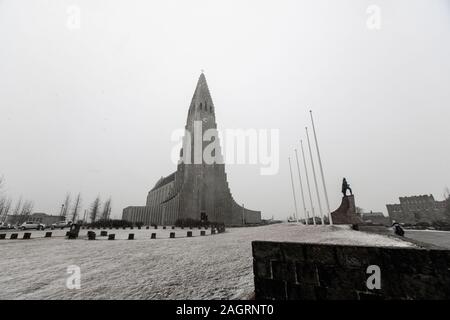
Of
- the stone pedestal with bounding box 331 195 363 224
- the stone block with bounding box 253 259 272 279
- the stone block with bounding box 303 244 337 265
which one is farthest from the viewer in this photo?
the stone pedestal with bounding box 331 195 363 224

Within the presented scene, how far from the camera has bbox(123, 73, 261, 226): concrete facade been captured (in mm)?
52094

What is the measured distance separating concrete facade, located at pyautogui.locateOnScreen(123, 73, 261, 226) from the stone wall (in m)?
44.0

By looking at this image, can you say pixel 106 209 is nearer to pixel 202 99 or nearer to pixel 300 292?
pixel 202 99

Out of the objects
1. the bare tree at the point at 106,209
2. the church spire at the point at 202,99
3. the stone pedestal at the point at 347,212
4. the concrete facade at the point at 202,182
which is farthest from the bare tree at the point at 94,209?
the stone pedestal at the point at 347,212

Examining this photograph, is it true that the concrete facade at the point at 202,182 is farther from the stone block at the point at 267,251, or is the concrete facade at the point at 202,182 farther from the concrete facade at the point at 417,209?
the concrete facade at the point at 417,209

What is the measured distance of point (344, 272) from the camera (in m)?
2.32

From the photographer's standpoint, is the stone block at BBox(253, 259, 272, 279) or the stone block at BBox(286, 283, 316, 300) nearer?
the stone block at BBox(286, 283, 316, 300)

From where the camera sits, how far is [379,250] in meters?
2.16

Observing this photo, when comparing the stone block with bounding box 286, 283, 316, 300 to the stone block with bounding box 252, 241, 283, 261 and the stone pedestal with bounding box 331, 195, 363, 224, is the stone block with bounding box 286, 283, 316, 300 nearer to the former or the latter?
the stone block with bounding box 252, 241, 283, 261

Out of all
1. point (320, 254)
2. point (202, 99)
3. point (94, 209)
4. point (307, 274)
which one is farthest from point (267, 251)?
point (94, 209)

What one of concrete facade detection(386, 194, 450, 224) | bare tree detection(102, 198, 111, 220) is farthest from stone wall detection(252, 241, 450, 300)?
concrete facade detection(386, 194, 450, 224)

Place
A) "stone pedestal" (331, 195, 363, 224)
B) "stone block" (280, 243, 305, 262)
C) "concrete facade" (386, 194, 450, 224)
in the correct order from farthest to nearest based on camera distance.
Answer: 1. "concrete facade" (386, 194, 450, 224)
2. "stone pedestal" (331, 195, 363, 224)
3. "stone block" (280, 243, 305, 262)
